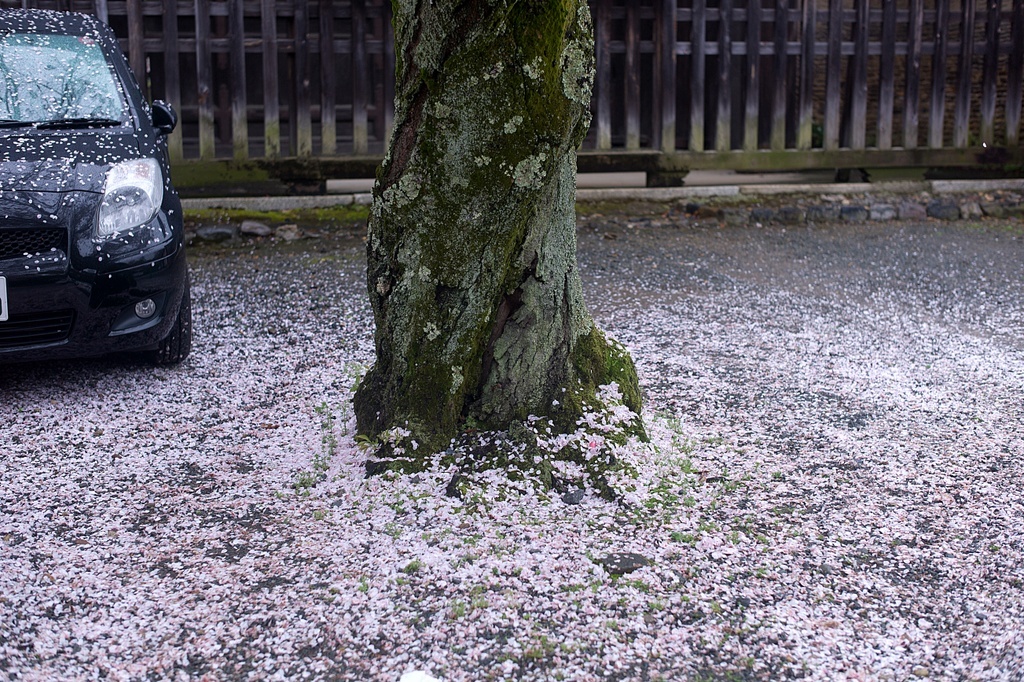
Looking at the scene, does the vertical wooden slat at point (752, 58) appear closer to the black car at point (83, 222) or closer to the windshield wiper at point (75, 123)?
the black car at point (83, 222)

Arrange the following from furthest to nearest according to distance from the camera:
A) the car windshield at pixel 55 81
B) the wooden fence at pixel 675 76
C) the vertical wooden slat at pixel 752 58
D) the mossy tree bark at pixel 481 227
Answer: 1. the vertical wooden slat at pixel 752 58
2. the wooden fence at pixel 675 76
3. the car windshield at pixel 55 81
4. the mossy tree bark at pixel 481 227

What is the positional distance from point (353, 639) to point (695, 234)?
5.93 m

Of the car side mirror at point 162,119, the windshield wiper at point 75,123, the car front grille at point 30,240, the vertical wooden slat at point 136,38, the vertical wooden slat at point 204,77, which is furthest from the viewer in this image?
the vertical wooden slat at point 204,77

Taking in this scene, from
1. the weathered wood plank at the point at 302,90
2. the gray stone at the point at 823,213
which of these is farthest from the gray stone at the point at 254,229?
the gray stone at the point at 823,213

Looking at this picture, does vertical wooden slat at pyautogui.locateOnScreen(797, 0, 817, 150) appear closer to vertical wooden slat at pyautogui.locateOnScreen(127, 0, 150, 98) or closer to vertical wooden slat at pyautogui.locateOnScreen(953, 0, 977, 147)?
vertical wooden slat at pyautogui.locateOnScreen(953, 0, 977, 147)

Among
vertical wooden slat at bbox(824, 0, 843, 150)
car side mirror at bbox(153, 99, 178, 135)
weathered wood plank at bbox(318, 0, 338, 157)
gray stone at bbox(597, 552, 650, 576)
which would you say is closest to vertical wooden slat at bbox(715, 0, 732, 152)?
vertical wooden slat at bbox(824, 0, 843, 150)

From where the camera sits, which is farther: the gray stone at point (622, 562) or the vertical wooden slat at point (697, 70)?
the vertical wooden slat at point (697, 70)

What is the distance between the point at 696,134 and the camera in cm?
859

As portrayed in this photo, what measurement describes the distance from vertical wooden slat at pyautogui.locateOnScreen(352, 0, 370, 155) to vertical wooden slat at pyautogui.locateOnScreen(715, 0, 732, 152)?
2.96m

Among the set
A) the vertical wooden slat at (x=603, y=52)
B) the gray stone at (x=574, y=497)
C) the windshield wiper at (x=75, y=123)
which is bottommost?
the gray stone at (x=574, y=497)

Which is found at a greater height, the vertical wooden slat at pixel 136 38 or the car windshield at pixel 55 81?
the vertical wooden slat at pixel 136 38

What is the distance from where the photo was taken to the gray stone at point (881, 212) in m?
8.59

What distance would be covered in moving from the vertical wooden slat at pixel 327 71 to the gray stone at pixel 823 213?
398cm

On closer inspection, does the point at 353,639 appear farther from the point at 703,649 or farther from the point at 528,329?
the point at 528,329
